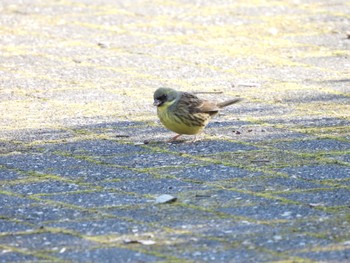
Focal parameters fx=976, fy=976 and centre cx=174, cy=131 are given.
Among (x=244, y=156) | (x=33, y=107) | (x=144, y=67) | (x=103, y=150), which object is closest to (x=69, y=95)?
(x=33, y=107)

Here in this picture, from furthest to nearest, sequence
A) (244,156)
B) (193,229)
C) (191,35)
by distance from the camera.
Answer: (191,35), (244,156), (193,229)

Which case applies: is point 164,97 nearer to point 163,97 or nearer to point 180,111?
point 163,97

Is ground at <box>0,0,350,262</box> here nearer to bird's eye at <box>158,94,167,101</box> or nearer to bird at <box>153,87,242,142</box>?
bird at <box>153,87,242,142</box>

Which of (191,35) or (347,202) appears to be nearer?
(347,202)

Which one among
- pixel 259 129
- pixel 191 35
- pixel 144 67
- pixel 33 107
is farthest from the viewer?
pixel 191 35

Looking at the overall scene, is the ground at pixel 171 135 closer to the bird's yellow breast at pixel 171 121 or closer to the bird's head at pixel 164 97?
the bird's yellow breast at pixel 171 121

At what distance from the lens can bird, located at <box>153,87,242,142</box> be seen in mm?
8172

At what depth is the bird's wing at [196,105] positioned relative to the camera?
823 cm

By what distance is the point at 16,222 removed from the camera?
19.6 feet

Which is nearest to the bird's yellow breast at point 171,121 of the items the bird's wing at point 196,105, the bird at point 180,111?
the bird at point 180,111

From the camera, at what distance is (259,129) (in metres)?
8.66

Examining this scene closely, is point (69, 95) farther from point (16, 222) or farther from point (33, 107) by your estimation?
point (16, 222)

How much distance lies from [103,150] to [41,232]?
7.50ft

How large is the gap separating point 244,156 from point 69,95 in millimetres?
3178
